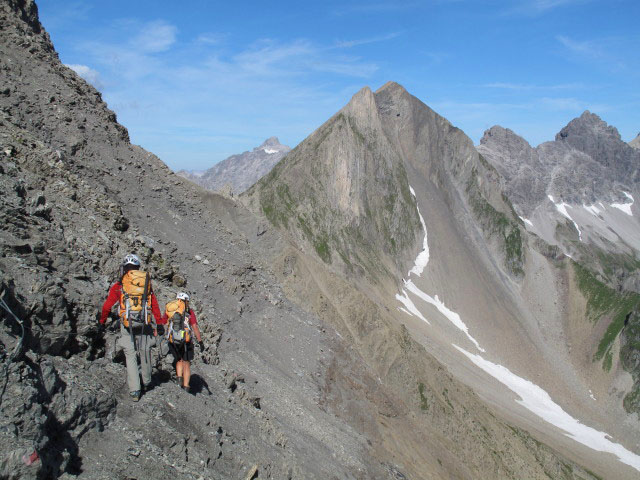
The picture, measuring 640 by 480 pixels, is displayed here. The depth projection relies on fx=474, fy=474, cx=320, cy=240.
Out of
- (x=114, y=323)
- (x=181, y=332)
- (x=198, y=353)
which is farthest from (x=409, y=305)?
(x=114, y=323)

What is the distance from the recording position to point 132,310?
10.3 meters

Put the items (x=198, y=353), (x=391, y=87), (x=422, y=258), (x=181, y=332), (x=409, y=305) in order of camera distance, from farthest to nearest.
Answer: (x=391, y=87)
(x=422, y=258)
(x=409, y=305)
(x=198, y=353)
(x=181, y=332)

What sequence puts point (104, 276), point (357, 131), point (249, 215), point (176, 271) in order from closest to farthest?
point (104, 276)
point (176, 271)
point (249, 215)
point (357, 131)

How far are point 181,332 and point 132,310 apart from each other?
175 cm

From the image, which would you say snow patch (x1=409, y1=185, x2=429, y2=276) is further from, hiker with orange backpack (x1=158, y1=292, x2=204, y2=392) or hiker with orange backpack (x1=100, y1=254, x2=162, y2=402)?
hiker with orange backpack (x1=100, y1=254, x2=162, y2=402)

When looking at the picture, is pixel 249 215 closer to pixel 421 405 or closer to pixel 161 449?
pixel 421 405

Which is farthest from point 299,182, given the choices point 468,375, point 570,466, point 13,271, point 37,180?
point 13,271

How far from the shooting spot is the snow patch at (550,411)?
241 feet

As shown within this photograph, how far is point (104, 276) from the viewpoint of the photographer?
1335cm

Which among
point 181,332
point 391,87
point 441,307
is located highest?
point 391,87

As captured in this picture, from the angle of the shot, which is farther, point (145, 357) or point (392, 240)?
point (392, 240)

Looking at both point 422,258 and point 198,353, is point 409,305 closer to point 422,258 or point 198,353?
point 422,258

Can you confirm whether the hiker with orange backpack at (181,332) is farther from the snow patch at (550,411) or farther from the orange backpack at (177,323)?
the snow patch at (550,411)

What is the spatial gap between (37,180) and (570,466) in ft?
203
